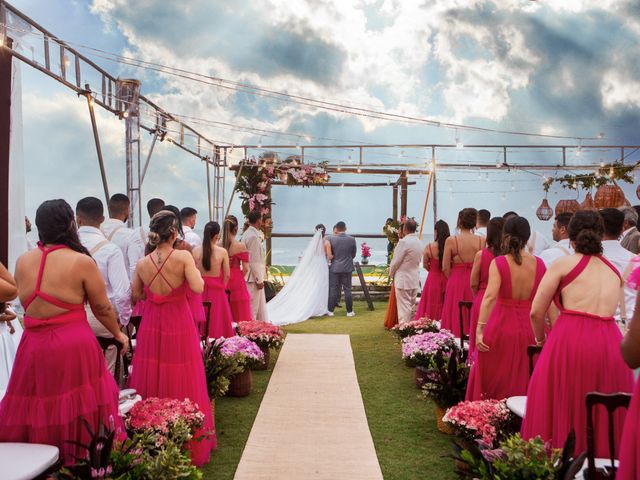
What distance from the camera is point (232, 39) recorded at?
27438 mm

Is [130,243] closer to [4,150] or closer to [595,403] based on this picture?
[4,150]

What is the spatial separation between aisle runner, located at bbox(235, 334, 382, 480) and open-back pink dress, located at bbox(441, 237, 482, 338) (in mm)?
1365

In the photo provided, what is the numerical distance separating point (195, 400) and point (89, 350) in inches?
57.6

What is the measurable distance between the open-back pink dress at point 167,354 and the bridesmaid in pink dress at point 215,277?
2.73 metres

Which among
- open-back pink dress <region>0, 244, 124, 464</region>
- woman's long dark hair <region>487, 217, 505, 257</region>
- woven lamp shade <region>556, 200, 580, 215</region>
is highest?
woven lamp shade <region>556, 200, 580, 215</region>

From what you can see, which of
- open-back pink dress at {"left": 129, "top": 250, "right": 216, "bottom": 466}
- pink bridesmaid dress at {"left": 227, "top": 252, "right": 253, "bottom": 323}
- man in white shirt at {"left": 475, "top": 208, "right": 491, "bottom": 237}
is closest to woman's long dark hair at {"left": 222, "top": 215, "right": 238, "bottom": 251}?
pink bridesmaid dress at {"left": 227, "top": 252, "right": 253, "bottom": 323}

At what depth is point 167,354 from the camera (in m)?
4.22

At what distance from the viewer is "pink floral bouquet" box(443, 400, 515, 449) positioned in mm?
3822

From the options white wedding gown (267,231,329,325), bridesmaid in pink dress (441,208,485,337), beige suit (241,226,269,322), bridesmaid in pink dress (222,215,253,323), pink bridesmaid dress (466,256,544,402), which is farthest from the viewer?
white wedding gown (267,231,329,325)

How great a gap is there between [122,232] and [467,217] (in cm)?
390

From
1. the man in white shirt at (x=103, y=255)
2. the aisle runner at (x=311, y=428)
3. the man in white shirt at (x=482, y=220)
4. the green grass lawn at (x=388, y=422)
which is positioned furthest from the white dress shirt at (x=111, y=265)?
the man in white shirt at (x=482, y=220)

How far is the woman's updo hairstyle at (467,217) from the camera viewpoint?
7090mm

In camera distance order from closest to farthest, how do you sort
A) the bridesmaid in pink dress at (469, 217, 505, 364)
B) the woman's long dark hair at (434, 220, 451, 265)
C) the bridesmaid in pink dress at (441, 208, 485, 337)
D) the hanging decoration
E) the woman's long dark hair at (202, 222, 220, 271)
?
the bridesmaid in pink dress at (469, 217, 505, 364), the woman's long dark hair at (202, 222, 220, 271), the bridesmaid in pink dress at (441, 208, 485, 337), the woman's long dark hair at (434, 220, 451, 265), the hanging decoration

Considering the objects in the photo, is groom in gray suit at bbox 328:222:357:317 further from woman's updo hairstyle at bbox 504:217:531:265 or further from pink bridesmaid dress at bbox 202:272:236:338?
woman's updo hairstyle at bbox 504:217:531:265
